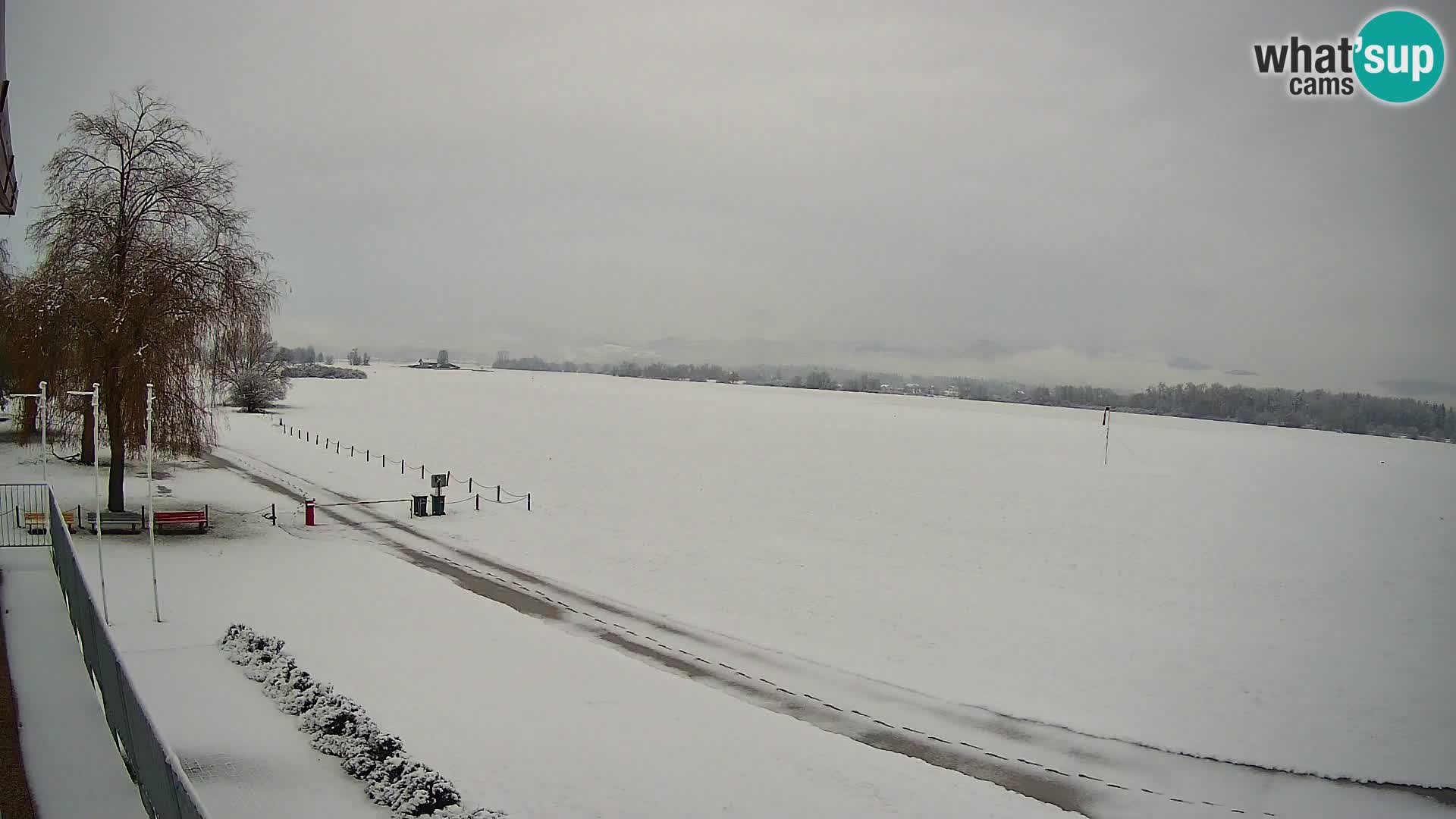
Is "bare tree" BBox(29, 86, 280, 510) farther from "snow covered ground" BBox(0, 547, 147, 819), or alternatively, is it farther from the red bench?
"snow covered ground" BBox(0, 547, 147, 819)

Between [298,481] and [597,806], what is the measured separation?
32.6m

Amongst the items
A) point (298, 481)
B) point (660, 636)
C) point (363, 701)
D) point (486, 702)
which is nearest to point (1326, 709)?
point (660, 636)

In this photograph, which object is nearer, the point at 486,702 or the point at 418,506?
the point at 486,702

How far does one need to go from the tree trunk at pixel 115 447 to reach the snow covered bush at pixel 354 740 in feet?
49.9

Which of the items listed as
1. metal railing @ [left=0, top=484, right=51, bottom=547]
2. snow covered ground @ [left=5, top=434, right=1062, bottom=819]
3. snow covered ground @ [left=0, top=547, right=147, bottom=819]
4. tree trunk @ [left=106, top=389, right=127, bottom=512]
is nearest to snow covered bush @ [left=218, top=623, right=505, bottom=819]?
snow covered ground @ [left=5, top=434, right=1062, bottom=819]

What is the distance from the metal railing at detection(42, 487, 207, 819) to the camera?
6664 millimetres

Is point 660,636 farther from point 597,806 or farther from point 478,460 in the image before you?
point 478,460

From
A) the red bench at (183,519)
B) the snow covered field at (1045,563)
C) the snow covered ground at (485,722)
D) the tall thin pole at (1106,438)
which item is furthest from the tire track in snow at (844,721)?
the tall thin pole at (1106,438)

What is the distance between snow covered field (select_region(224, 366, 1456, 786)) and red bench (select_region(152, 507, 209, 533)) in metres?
7.91

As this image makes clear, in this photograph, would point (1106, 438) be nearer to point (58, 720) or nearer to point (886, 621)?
point (886, 621)

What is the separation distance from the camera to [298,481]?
37.4 metres

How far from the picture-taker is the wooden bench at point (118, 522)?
24797mm

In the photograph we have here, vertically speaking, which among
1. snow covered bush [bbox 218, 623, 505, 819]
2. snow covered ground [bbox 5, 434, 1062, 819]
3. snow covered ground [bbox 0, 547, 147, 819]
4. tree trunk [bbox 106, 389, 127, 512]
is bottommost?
snow covered ground [bbox 5, 434, 1062, 819]

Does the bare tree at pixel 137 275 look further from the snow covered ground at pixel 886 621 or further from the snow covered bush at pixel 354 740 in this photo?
the snow covered bush at pixel 354 740
